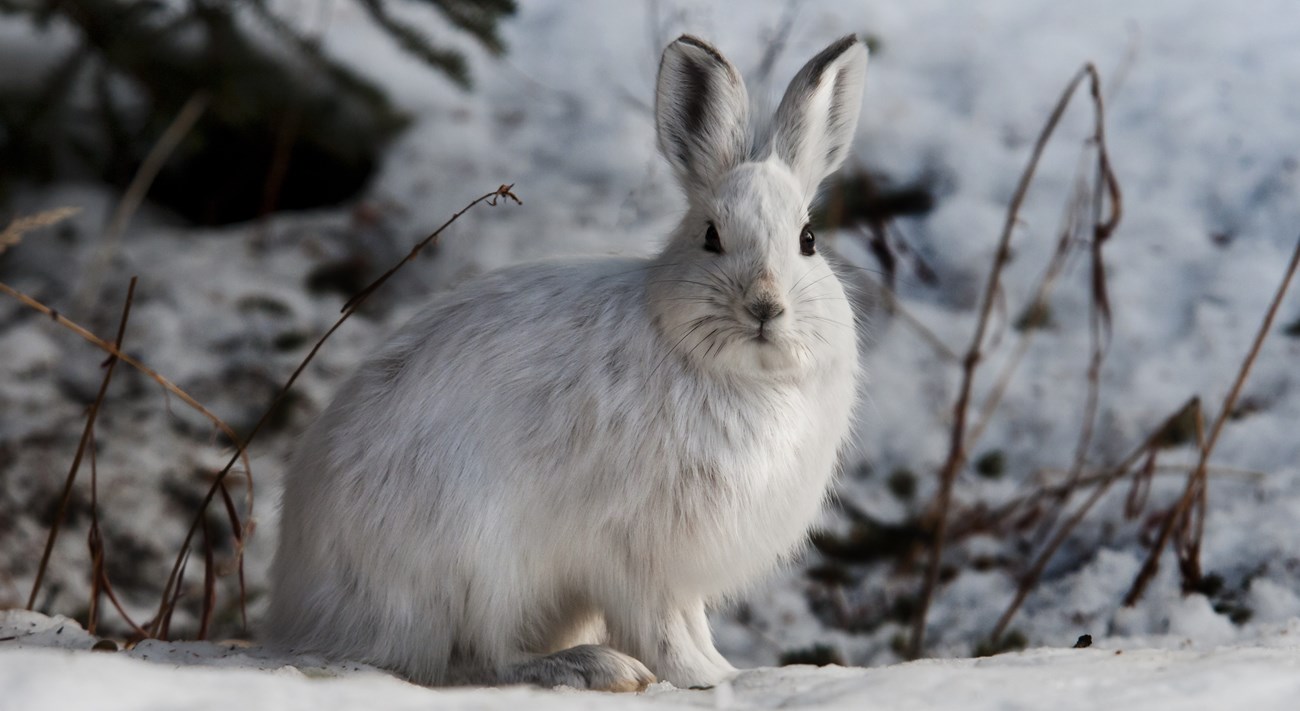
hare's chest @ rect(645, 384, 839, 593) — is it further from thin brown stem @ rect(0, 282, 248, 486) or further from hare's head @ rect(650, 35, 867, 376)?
thin brown stem @ rect(0, 282, 248, 486)

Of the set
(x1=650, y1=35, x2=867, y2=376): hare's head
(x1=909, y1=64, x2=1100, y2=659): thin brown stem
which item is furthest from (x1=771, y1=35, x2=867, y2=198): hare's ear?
(x1=909, y1=64, x2=1100, y2=659): thin brown stem

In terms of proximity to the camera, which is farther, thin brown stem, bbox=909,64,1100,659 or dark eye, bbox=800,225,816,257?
thin brown stem, bbox=909,64,1100,659

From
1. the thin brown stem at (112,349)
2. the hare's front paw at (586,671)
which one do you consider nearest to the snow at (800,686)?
the hare's front paw at (586,671)

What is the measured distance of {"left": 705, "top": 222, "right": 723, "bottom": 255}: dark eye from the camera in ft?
9.14

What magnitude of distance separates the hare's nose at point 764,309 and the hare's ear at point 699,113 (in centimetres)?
46

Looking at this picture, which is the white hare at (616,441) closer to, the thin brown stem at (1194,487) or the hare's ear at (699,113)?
the hare's ear at (699,113)

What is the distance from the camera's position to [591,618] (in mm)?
3143

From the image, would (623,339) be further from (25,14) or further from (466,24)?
(25,14)

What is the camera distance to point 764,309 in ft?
8.43

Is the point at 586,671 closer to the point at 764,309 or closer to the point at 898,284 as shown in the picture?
the point at 764,309

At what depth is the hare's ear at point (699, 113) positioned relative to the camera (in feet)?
9.41

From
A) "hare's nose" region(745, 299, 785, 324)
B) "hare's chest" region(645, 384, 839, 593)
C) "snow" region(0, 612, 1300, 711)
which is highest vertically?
"hare's nose" region(745, 299, 785, 324)

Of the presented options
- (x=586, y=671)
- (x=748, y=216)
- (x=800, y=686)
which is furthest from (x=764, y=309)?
(x=586, y=671)

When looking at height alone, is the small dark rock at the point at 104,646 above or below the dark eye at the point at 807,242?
below
